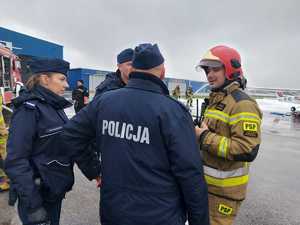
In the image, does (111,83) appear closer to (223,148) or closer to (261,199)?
(223,148)

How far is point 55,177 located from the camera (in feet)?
7.39

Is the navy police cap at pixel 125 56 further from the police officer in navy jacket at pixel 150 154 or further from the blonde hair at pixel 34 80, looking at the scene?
the police officer in navy jacket at pixel 150 154

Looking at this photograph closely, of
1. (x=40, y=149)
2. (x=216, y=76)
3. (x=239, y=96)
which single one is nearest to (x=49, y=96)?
(x=40, y=149)

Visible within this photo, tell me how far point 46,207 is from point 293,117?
1926cm

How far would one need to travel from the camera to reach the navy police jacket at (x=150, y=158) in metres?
1.65

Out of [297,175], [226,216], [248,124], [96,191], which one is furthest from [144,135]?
[297,175]

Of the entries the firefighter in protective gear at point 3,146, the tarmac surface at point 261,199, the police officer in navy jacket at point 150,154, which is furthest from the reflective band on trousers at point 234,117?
the firefighter in protective gear at point 3,146

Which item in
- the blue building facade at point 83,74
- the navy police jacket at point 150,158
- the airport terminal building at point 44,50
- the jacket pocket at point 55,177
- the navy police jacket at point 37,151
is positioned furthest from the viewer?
the blue building facade at point 83,74

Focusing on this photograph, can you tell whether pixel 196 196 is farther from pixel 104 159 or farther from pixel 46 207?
pixel 46 207

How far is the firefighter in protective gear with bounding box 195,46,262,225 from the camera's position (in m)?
2.14

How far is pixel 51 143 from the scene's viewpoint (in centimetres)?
224

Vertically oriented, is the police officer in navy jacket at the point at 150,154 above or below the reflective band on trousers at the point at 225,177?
above

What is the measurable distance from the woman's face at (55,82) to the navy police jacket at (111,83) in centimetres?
70

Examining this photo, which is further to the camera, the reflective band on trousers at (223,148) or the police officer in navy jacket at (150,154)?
the reflective band on trousers at (223,148)
